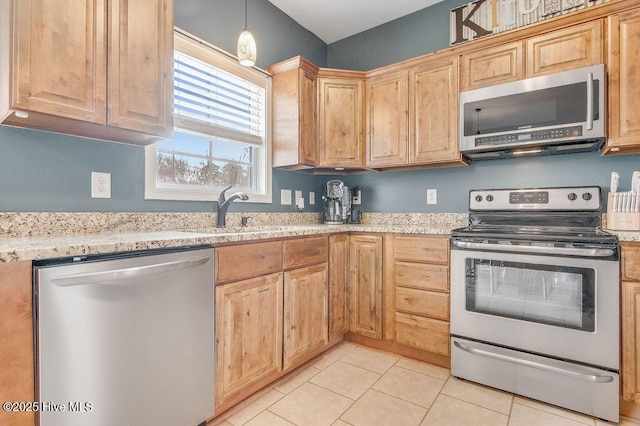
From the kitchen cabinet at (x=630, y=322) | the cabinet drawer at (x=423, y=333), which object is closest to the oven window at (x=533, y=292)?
the kitchen cabinet at (x=630, y=322)

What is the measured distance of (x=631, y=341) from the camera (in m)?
1.71

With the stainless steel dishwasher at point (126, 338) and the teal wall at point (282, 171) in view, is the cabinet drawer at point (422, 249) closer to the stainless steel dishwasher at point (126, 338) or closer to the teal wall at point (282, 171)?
the teal wall at point (282, 171)

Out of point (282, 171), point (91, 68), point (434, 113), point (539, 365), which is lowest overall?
point (539, 365)

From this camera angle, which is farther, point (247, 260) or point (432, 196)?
point (432, 196)

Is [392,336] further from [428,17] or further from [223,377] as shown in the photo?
[428,17]

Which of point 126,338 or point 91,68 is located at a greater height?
point 91,68

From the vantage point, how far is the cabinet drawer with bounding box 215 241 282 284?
→ 1655 mm

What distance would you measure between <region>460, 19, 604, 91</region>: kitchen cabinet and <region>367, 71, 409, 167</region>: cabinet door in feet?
1.62

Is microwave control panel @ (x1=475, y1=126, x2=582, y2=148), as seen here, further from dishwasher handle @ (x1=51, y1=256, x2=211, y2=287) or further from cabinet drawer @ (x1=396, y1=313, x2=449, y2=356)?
dishwasher handle @ (x1=51, y1=256, x2=211, y2=287)

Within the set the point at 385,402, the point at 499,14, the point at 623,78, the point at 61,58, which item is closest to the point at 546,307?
the point at 385,402

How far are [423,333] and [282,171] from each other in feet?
5.86

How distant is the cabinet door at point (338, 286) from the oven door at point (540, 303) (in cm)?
84

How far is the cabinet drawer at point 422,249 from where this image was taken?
89.2 inches

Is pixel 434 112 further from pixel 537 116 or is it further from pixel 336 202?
pixel 336 202
